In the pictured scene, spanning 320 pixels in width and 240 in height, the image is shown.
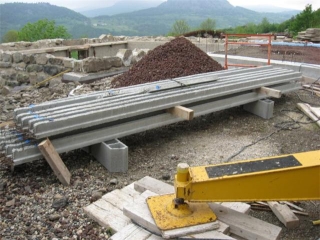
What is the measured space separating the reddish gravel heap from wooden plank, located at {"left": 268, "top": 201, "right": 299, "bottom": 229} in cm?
433

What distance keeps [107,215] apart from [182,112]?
2.22 meters

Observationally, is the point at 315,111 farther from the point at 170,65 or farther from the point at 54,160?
the point at 54,160

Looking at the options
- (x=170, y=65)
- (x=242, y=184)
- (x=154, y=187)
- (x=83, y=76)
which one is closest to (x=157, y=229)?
(x=242, y=184)

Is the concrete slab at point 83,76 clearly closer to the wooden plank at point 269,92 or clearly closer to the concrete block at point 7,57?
the concrete block at point 7,57

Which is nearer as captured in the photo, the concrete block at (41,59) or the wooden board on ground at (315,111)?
the wooden board on ground at (315,111)

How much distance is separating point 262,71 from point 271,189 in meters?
5.21

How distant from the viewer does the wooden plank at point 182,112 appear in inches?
203

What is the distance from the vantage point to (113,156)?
15.0ft

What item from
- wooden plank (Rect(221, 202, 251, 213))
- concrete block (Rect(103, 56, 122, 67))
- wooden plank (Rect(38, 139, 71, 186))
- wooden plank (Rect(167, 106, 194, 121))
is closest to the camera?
wooden plank (Rect(221, 202, 251, 213))

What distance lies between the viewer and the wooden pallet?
281 cm

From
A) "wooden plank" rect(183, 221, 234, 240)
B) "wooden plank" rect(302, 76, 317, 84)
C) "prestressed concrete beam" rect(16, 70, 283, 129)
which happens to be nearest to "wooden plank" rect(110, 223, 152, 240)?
"wooden plank" rect(183, 221, 234, 240)

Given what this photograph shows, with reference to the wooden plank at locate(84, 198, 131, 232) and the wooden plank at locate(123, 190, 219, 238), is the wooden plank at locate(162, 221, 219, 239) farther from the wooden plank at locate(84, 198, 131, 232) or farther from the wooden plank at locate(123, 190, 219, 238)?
the wooden plank at locate(84, 198, 131, 232)

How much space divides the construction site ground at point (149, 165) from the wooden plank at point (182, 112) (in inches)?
20.2

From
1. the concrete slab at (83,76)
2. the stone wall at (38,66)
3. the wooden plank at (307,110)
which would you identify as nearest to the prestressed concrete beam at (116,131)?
the wooden plank at (307,110)
